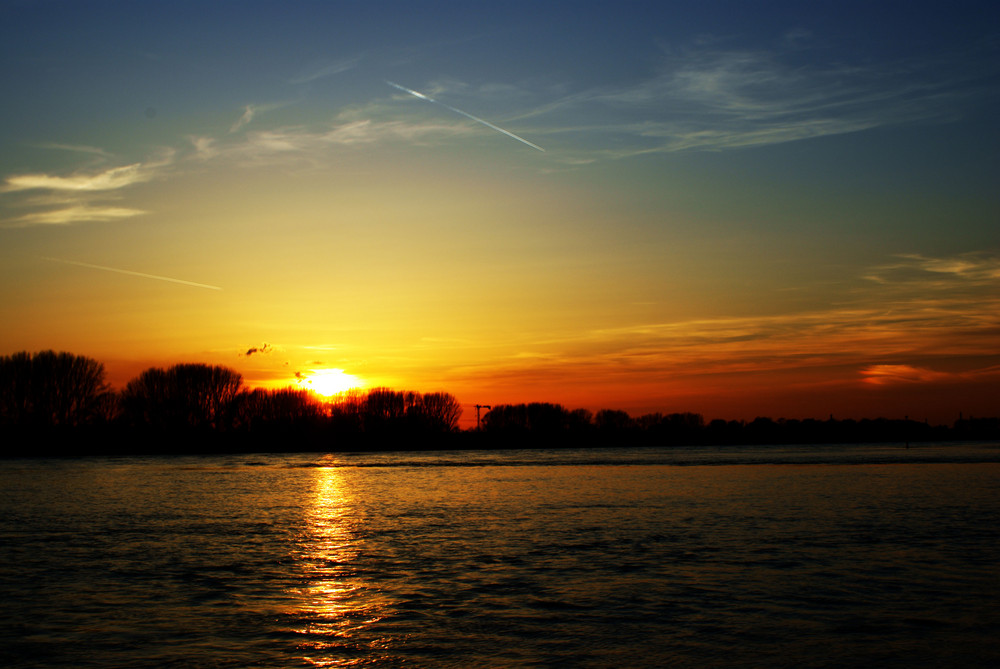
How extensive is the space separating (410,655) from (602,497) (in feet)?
82.8

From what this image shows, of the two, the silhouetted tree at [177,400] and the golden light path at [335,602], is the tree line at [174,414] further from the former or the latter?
the golden light path at [335,602]

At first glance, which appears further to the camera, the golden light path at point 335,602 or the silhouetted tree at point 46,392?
the silhouetted tree at point 46,392

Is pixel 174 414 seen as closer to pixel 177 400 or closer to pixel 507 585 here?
pixel 177 400

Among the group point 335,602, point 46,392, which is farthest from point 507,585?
point 46,392

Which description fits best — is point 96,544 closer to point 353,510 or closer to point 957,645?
point 353,510

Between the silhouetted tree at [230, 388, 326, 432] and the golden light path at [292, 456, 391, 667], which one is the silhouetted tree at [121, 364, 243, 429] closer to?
the silhouetted tree at [230, 388, 326, 432]

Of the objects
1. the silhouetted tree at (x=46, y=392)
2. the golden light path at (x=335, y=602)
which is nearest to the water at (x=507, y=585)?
the golden light path at (x=335, y=602)

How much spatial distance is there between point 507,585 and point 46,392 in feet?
357

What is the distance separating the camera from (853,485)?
130 feet

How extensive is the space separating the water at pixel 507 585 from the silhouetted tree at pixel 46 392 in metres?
85.5

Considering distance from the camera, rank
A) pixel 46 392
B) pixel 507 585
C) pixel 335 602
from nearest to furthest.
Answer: pixel 335 602 < pixel 507 585 < pixel 46 392

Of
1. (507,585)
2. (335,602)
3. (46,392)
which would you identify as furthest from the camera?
(46,392)

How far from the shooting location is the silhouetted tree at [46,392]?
104m

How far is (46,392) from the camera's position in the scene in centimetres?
10550
